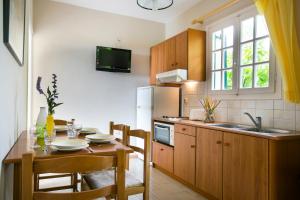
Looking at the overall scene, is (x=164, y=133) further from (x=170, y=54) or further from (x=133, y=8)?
(x=133, y=8)

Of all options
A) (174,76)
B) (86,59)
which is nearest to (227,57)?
(174,76)

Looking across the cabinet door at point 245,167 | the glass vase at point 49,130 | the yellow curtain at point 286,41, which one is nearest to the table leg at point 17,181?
the glass vase at point 49,130

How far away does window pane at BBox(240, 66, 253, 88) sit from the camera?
2674mm

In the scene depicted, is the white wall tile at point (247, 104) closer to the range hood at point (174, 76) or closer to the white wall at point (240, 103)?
the white wall at point (240, 103)

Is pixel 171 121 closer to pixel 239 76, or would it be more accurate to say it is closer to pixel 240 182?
pixel 239 76

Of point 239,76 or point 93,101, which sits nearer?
point 239,76

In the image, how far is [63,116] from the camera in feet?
12.2

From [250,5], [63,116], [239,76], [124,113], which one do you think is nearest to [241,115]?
[239,76]

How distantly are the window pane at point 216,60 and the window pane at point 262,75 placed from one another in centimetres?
66

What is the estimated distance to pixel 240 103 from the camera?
9.03 feet

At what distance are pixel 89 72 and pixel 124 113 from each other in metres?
1.05

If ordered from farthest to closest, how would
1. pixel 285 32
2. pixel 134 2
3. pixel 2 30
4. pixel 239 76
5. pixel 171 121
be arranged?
pixel 134 2, pixel 171 121, pixel 239 76, pixel 285 32, pixel 2 30

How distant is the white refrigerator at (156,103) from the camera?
370 centimetres

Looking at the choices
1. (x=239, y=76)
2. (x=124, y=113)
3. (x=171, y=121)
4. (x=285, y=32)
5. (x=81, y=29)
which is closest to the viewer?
(x=285, y=32)
